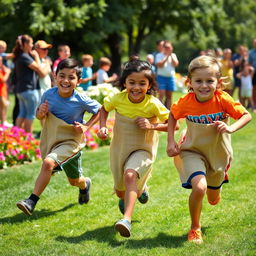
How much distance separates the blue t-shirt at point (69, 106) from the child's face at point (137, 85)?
80 centimetres

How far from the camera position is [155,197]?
22.5ft

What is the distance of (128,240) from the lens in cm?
513

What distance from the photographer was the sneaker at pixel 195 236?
4938 millimetres

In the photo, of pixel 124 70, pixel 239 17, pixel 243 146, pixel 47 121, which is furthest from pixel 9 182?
pixel 239 17

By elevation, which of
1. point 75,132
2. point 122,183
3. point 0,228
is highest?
point 75,132

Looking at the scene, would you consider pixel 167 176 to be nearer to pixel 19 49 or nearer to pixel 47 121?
pixel 47 121

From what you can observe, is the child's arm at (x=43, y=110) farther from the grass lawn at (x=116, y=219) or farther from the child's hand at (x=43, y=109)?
the grass lawn at (x=116, y=219)

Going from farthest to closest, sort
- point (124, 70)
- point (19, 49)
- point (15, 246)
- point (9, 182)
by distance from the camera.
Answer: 1. point (19, 49)
2. point (9, 182)
3. point (124, 70)
4. point (15, 246)

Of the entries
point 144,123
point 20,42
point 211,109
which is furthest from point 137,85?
point 20,42

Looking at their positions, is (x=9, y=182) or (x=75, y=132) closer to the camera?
(x=75, y=132)

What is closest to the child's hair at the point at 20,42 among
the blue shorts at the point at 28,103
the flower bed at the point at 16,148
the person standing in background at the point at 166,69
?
the blue shorts at the point at 28,103

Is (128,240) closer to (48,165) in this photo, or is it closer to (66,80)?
(48,165)

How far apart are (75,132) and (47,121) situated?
0.34 metres

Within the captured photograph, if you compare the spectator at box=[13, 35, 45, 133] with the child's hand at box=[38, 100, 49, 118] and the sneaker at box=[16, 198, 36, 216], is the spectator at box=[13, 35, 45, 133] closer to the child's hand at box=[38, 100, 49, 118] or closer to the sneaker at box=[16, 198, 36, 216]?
the child's hand at box=[38, 100, 49, 118]
